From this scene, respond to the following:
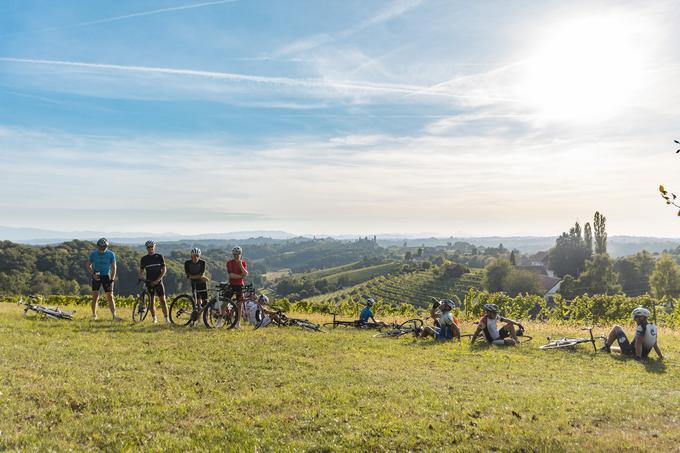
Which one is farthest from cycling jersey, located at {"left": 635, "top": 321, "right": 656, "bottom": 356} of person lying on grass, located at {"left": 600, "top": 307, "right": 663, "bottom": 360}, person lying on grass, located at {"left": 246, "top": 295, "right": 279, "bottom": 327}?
person lying on grass, located at {"left": 246, "top": 295, "right": 279, "bottom": 327}

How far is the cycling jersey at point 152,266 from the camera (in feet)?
48.6

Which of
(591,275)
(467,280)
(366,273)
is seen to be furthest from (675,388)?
(366,273)

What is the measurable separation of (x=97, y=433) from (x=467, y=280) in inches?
4703

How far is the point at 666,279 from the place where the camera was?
298 ft

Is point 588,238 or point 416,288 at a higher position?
point 588,238

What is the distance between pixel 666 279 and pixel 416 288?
5249 centimetres

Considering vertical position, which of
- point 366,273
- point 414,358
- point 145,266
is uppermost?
point 145,266

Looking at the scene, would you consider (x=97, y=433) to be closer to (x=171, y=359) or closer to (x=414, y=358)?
(x=171, y=359)

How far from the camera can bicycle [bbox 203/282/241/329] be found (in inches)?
567

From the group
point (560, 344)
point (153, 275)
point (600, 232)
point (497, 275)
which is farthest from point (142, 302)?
point (600, 232)

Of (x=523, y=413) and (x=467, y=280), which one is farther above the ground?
(x=523, y=413)

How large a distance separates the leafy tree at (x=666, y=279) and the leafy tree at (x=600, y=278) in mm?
7054

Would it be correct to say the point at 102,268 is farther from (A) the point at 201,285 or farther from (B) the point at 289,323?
(B) the point at 289,323

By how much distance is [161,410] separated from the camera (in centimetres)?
679
